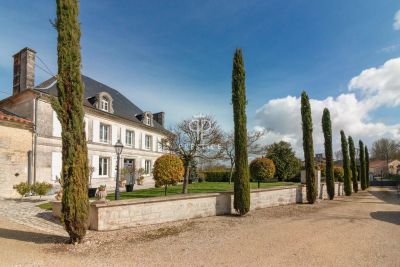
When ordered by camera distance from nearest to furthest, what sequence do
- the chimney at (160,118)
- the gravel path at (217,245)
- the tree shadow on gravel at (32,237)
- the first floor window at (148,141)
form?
1. the gravel path at (217,245)
2. the tree shadow on gravel at (32,237)
3. the first floor window at (148,141)
4. the chimney at (160,118)

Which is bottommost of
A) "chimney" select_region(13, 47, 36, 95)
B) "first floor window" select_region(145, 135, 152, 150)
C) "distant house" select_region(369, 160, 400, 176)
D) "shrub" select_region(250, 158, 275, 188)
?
"distant house" select_region(369, 160, 400, 176)

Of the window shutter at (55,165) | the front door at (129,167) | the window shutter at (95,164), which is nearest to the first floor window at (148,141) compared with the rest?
the front door at (129,167)

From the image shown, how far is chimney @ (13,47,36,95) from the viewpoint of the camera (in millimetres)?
15305

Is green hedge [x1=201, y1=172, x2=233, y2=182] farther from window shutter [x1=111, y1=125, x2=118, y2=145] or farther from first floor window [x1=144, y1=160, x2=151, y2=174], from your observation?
window shutter [x1=111, y1=125, x2=118, y2=145]

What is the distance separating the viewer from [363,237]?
6098 mm

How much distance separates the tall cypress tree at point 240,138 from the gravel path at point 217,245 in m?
1.25

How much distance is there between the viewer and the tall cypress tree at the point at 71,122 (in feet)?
17.7

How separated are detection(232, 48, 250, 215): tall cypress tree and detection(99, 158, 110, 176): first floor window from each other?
1317 centimetres

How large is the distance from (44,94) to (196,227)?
12.5 metres

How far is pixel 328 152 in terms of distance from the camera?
15.6 metres

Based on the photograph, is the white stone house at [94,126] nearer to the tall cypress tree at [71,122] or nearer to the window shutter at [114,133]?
the window shutter at [114,133]

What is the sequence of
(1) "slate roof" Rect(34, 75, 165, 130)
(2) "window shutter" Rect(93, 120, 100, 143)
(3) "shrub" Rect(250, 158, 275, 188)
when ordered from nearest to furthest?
(3) "shrub" Rect(250, 158, 275, 188)
(1) "slate roof" Rect(34, 75, 165, 130)
(2) "window shutter" Rect(93, 120, 100, 143)

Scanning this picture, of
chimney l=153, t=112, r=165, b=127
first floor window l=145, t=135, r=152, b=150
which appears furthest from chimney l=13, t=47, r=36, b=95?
chimney l=153, t=112, r=165, b=127

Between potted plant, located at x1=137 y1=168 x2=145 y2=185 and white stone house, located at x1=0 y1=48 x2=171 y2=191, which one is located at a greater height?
white stone house, located at x1=0 y1=48 x2=171 y2=191
